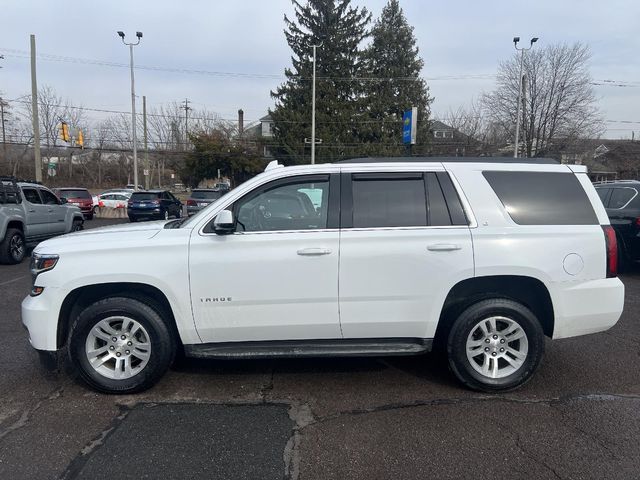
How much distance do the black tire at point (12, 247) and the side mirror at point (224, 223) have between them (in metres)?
8.79

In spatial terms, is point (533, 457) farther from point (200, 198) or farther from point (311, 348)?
point (200, 198)

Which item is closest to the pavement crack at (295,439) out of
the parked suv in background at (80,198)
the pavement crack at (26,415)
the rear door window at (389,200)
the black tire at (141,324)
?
the black tire at (141,324)

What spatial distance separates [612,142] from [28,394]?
68.1 meters

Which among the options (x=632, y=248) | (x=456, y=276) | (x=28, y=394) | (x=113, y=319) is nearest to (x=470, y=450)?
(x=456, y=276)

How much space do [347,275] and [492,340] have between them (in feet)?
4.50

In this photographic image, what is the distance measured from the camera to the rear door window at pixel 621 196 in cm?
829

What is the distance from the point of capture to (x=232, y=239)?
3.53 meters

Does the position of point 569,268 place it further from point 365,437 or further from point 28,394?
point 28,394

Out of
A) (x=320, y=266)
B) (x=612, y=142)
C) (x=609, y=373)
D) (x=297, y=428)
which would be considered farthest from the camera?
(x=612, y=142)

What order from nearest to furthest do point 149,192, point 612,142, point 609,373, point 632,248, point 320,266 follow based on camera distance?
point 320,266 → point 609,373 → point 632,248 → point 149,192 → point 612,142

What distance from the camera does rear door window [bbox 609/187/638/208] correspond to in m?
8.29

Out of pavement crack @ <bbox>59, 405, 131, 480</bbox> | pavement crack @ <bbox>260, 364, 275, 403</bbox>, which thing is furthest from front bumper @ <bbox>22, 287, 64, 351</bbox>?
pavement crack @ <bbox>260, 364, 275, 403</bbox>

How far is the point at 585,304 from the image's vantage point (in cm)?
366

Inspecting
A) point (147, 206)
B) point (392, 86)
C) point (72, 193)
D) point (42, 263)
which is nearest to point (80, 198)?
point (72, 193)
